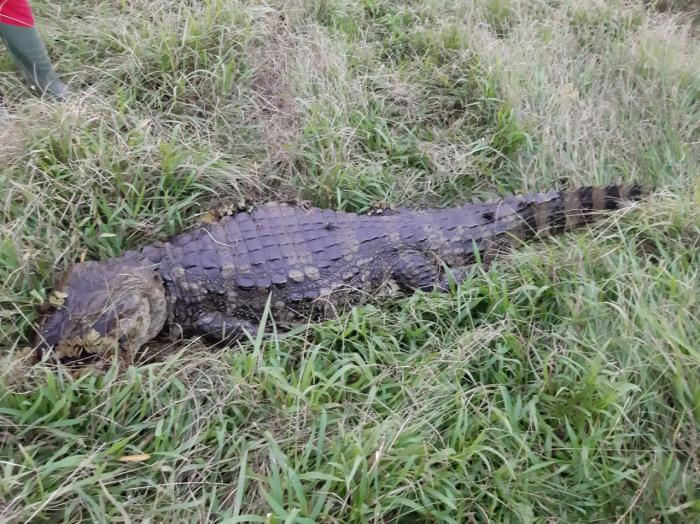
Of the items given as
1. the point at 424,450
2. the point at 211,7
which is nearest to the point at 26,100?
the point at 211,7

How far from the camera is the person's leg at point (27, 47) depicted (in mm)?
3180

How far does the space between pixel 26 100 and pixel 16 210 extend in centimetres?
87

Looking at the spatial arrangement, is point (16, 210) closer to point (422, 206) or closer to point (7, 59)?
point (7, 59)

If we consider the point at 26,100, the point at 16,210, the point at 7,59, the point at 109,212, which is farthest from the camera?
the point at 7,59

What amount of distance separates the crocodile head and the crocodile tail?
2.03m

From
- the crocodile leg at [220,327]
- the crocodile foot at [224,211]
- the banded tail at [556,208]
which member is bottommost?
the crocodile leg at [220,327]

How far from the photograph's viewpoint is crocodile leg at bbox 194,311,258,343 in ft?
9.21

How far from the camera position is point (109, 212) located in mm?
2908

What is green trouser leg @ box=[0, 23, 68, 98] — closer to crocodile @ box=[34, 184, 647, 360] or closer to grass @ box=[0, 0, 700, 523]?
grass @ box=[0, 0, 700, 523]

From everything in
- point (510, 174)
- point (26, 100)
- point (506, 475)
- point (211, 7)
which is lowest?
point (506, 475)

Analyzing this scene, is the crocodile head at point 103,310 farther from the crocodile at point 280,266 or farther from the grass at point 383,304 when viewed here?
the grass at point 383,304

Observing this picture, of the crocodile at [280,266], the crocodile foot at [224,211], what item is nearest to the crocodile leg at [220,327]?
the crocodile at [280,266]

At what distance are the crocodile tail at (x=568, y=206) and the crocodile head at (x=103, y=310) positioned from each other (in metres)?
2.03

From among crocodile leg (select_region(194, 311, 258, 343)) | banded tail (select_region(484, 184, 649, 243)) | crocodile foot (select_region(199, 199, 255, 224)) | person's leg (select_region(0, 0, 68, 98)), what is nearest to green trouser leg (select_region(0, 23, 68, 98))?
person's leg (select_region(0, 0, 68, 98))
